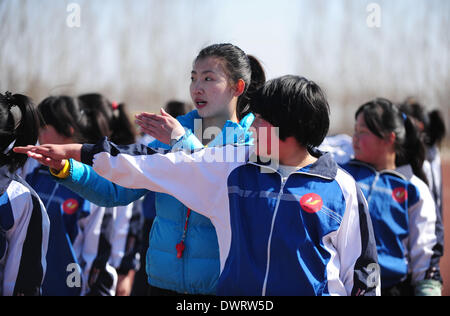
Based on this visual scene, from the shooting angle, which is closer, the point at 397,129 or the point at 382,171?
the point at 382,171

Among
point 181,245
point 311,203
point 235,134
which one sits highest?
point 235,134

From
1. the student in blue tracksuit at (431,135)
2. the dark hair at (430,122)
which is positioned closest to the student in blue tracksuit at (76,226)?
the student in blue tracksuit at (431,135)

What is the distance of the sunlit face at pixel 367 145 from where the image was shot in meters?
4.39

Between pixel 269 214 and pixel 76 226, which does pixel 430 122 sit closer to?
pixel 76 226

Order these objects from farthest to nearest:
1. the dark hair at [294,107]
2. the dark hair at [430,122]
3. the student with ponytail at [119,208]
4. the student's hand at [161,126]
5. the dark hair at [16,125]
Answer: the dark hair at [430,122] < the student with ponytail at [119,208] < the dark hair at [16,125] < the student's hand at [161,126] < the dark hair at [294,107]

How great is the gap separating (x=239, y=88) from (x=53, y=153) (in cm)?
101

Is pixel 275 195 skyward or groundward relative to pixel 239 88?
groundward

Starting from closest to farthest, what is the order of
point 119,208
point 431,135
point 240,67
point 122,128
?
point 240,67 → point 119,208 → point 122,128 → point 431,135

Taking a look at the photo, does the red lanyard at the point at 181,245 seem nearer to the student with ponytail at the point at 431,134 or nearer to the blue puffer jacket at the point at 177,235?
the blue puffer jacket at the point at 177,235

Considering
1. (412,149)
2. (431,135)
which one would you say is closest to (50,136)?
(412,149)

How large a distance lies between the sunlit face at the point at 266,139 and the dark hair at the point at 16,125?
3.29 feet

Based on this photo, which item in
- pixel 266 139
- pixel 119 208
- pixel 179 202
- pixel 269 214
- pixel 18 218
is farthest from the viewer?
pixel 119 208

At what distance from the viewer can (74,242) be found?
4.32 metres

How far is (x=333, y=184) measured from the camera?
2.67 metres
